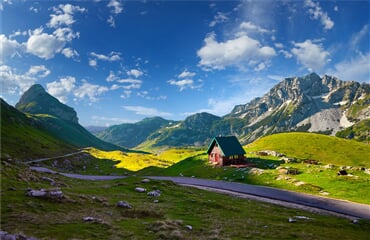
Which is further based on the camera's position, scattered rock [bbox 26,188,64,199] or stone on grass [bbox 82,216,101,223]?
scattered rock [bbox 26,188,64,199]

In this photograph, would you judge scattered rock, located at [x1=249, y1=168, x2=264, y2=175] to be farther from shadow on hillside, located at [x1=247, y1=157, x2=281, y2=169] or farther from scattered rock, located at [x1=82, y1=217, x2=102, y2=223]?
scattered rock, located at [x1=82, y1=217, x2=102, y2=223]

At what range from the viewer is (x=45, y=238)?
1866 centimetres

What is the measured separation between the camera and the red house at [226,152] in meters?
101

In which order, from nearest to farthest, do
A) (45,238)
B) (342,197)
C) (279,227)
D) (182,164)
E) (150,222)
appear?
(45,238) → (150,222) → (279,227) → (342,197) → (182,164)

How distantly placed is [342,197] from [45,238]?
168 ft

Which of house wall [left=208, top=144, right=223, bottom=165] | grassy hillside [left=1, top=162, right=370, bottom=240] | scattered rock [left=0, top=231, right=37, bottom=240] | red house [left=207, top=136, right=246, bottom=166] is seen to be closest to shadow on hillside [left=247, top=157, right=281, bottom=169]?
red house [left=207, top=136, right=246, bottom=166]

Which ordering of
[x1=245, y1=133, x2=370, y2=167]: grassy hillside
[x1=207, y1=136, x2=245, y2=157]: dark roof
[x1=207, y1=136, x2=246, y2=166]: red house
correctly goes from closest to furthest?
[x1=207, y1=136, x2=246, y2=166]: red house
[x1=207, y1=136, x2=245, y2=157]: dark roof
[x1=245, y1=133, x2=370, y2=167]: grassy hillside

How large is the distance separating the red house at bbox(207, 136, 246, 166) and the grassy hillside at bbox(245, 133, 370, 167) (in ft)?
107

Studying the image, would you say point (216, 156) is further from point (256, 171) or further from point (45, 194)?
point (45, 194)

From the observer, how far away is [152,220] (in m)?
28.6

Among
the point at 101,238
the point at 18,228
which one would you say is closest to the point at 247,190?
the point at 101,238

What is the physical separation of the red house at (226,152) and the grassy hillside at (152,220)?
194 feet

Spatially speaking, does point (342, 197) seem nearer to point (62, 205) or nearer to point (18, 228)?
point (62, 205)

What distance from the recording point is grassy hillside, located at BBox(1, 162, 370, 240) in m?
22.0
